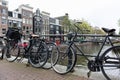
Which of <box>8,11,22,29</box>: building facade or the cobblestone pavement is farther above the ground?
<box>8,11,22,29</box>: building facade

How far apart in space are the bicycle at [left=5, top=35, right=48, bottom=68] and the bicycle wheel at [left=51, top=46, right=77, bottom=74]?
0.30 m

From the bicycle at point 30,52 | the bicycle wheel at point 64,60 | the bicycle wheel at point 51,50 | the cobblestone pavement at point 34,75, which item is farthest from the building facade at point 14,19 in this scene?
the bicycle wheel at point 64,60

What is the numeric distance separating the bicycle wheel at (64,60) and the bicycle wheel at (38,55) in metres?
0.27

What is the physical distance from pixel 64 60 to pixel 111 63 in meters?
1.11

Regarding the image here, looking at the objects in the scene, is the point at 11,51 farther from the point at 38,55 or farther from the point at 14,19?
the point at 14,19

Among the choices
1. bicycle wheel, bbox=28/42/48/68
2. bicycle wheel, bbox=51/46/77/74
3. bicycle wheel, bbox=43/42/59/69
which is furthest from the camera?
bicycle wheel, bbox=28/42/48/68

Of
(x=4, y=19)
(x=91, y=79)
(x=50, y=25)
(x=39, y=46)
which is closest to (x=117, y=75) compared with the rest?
(x=91, y=79)

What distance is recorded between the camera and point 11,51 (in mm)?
5398

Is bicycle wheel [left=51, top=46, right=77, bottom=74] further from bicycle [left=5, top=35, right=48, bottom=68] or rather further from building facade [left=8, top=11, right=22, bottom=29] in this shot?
building facade [left=8, top=11, right=22, bottom=29]

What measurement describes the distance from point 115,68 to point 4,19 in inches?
1366

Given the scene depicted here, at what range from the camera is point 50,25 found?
157ft

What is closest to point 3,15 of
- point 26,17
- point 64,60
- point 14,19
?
point 14,19

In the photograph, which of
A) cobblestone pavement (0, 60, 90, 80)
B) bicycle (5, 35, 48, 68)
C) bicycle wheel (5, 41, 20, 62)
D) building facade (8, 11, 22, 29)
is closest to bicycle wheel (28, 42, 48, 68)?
bicycle (5, 35, 48, 68)

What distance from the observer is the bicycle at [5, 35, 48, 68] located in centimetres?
412
